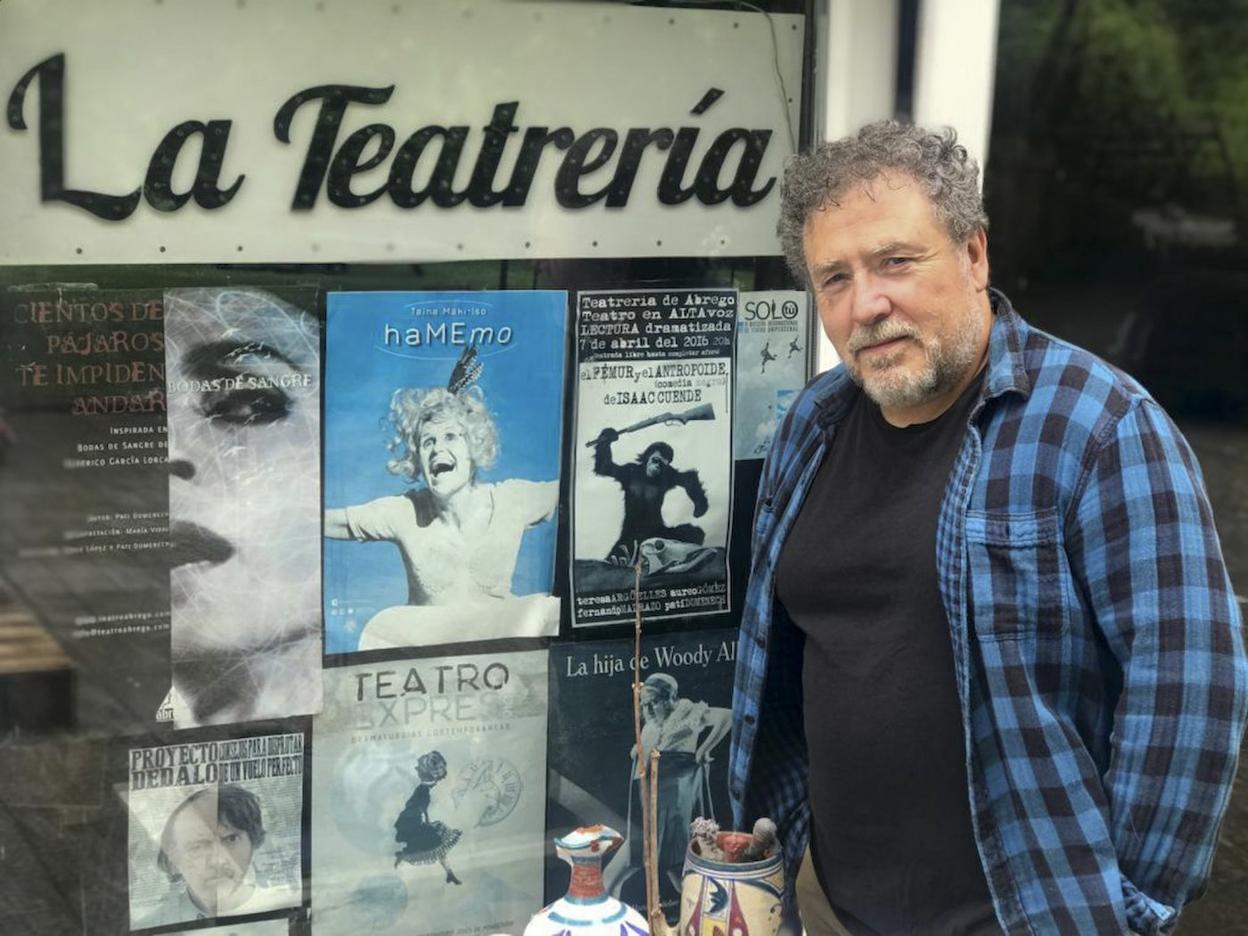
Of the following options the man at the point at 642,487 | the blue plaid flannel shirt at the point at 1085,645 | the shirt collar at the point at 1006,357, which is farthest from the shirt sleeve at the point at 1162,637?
the man at the point at 642,487

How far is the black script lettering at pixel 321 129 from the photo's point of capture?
2525 mm

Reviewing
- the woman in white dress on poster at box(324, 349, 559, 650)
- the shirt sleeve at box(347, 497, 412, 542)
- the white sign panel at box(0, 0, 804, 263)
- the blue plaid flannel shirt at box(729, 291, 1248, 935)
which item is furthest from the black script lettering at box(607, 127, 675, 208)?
the blue plaid flannel shirt at box(729, 291, 1248, 935)

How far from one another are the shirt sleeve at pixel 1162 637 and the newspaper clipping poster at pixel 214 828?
1401 mm

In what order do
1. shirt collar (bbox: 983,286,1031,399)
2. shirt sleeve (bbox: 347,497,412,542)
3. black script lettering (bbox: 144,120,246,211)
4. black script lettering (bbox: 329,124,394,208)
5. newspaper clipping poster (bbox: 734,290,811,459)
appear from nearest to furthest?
shirt collar (bbox: 983,286,1031,399) < black script lettering (bbox: 144,120,246,211) < black script lettering (bbox: 329,124,394,208) < shirt sleeve (bbox: 347,497,412,542) < newspaper clipping poster (bbox: 734,290,811,459)

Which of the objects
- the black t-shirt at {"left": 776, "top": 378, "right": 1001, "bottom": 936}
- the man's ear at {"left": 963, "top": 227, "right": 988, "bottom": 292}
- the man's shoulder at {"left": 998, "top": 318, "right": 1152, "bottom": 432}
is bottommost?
the black t-shirt at {"left": 776, "top": 378, "right": 1001, "bottom": 936}

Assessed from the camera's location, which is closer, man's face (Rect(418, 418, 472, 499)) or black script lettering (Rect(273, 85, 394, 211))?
black script lettering (Rect(273, 85, 394, 211))

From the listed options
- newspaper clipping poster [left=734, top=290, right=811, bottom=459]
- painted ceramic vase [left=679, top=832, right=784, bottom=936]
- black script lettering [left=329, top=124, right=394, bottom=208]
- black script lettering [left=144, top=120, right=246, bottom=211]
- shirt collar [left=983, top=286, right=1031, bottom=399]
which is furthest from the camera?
newspaper clipping poster [left=734, top=290, right=811, bottom=459]

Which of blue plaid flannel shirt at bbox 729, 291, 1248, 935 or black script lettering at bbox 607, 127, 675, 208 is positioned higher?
black script lettering at bbox 607, 127, 675, 208

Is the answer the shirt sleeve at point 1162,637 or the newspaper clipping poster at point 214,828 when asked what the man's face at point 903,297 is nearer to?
the shirt sleeve at point 1162,637

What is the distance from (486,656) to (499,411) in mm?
440

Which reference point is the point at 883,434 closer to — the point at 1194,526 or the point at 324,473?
the point at 1194,526

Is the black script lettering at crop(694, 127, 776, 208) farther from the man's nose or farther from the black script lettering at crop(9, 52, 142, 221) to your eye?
the black script lettering at crop(9, 52, 142, 221)

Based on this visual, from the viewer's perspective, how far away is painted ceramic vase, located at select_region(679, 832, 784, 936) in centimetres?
234

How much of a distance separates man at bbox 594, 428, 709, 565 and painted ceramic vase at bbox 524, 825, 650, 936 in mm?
731
